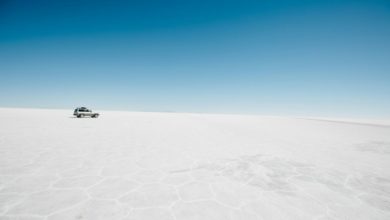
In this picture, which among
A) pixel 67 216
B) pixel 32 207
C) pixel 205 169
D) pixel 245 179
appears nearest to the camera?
pixel 67 216

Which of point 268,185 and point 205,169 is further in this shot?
point 205,169

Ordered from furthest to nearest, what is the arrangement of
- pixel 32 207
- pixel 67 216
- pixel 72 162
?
pixel 72 162
pixel 32 207
pixel 67 216

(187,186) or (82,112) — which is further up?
(82,112)

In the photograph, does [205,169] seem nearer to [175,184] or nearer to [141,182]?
[175,184]

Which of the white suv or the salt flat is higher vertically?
the white suv

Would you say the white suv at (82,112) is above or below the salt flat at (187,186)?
above

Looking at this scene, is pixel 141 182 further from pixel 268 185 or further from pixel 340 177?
pixel 340 177

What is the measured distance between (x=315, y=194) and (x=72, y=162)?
6661mm

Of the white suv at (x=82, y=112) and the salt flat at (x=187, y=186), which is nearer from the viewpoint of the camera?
the salt flat at (x=187, y=186)

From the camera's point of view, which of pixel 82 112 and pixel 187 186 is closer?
pixel 187 186

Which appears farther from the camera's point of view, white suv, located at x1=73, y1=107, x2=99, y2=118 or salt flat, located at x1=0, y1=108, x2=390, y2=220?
white suv, located at x1=73, y1=107, x2=99, y2=118

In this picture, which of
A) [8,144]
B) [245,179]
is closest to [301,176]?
[245,179]

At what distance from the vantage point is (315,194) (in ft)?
11.6

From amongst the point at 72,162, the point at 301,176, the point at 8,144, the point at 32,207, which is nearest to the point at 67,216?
the point at 32,207
